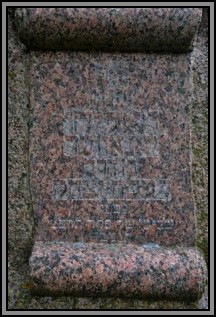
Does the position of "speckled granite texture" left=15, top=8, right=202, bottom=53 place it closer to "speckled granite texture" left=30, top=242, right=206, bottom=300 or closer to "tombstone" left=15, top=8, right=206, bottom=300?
"tombstone" left=15, top=8, right=206, bottom=300

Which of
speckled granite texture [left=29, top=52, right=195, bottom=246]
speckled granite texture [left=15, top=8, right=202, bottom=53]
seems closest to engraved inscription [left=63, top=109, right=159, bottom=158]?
speckled granite texture [left=29, top=52, right=195, bottom=246]

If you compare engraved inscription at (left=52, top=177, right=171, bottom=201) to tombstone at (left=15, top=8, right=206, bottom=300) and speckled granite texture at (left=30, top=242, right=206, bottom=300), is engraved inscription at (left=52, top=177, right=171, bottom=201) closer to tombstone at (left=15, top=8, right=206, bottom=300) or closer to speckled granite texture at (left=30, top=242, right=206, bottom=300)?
tombstone at (left=15, top=8, right=206, bottom=300)

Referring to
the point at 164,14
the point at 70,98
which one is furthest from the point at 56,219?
the point at 164,14

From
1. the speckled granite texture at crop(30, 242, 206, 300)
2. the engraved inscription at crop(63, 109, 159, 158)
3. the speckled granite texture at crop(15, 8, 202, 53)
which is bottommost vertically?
the speckled granite texture at crop(30, 242, 206, 300)

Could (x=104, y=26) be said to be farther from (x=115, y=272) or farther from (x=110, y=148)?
(x=115, y=272)

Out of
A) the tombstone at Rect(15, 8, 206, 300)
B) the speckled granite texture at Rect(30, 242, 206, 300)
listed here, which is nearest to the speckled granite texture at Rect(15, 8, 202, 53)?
the tombstone at Rect(15, 8, 206, 300)

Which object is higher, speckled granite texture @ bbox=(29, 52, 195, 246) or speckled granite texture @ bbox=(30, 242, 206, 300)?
speckled granite texture @ bbox=(29, 52, 195, 246)

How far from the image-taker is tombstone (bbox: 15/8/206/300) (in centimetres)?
175

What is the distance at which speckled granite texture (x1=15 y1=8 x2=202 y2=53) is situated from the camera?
5.57 feet

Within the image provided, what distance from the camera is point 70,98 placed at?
1769mm

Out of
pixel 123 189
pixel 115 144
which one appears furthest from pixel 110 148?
pixel 123 189

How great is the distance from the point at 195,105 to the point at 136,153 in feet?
0.91

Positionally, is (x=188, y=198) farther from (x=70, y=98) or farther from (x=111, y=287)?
(x=70, y=98)

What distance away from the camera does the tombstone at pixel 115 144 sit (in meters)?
1.75
